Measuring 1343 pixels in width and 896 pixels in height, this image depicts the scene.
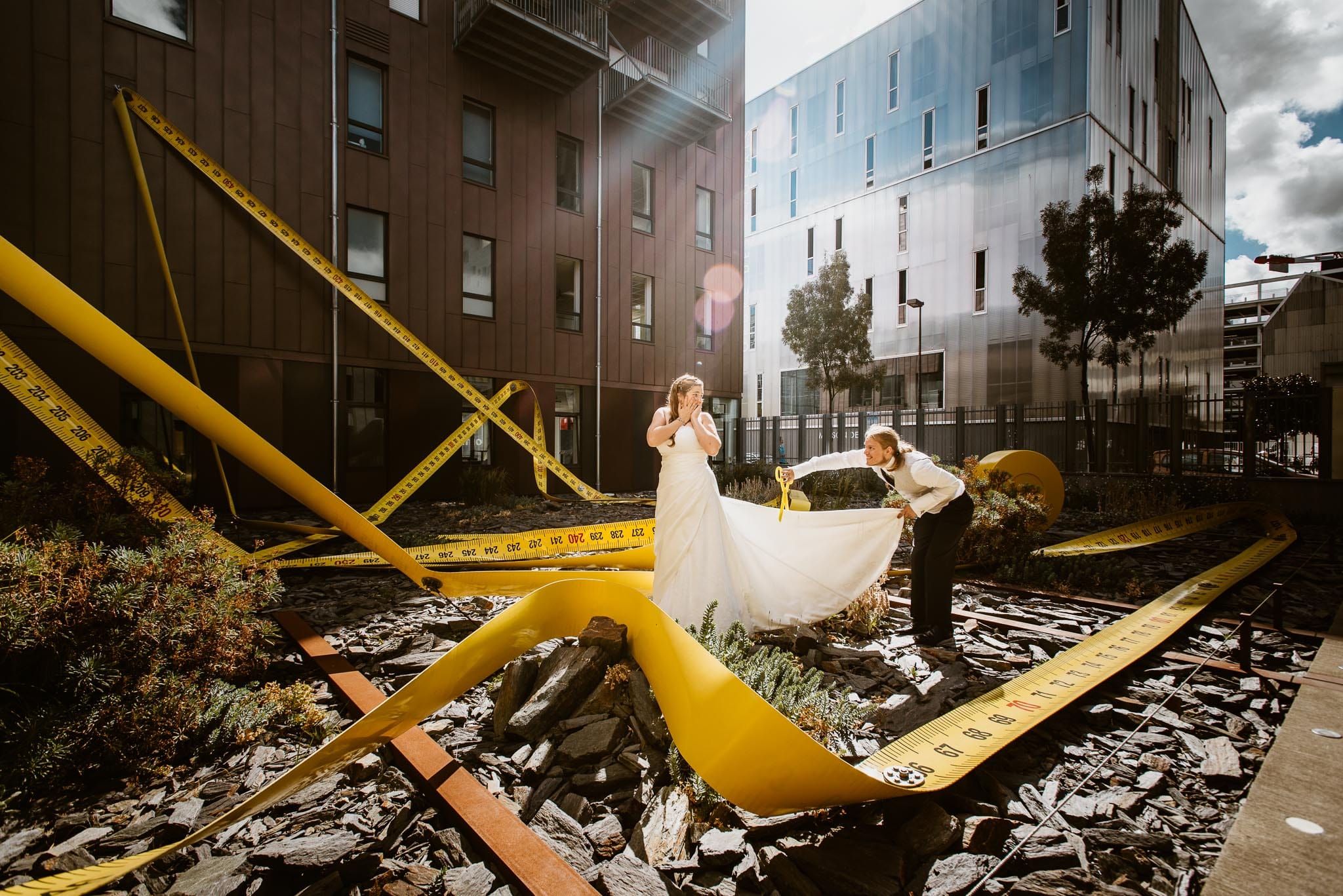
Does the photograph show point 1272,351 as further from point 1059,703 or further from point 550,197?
point 1059,703

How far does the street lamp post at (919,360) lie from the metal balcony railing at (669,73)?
1348 centimetres

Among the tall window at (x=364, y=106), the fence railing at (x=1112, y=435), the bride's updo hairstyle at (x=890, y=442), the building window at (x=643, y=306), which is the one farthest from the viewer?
the building window at (x=643, y=306)

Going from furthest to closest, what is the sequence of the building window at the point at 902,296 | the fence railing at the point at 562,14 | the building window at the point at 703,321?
the building window at the point at 902,296
the building window at the point at 703,321
the fence railing at the point at 562,14

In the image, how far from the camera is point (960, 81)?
31.3 metres

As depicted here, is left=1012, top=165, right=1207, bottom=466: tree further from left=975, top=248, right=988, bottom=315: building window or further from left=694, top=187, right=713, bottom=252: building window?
left=694, top=187, right=713, bottom=252: building window

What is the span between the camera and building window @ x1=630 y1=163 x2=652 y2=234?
19688 mm

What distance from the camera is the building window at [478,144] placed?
16.1 metres

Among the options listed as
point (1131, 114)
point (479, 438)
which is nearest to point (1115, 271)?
point (1131, 114)

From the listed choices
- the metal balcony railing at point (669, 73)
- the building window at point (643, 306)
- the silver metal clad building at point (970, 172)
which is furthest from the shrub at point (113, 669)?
the silver metal clad building at point (970, 172)

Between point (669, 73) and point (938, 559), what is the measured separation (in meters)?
20.4

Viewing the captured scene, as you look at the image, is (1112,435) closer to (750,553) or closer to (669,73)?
(669,73)

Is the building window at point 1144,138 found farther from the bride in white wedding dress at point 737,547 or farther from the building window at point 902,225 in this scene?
the bride in white wedding dress at point 737,547

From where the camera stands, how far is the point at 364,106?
1448 cm

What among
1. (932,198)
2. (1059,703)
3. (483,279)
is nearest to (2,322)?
(483,279)
